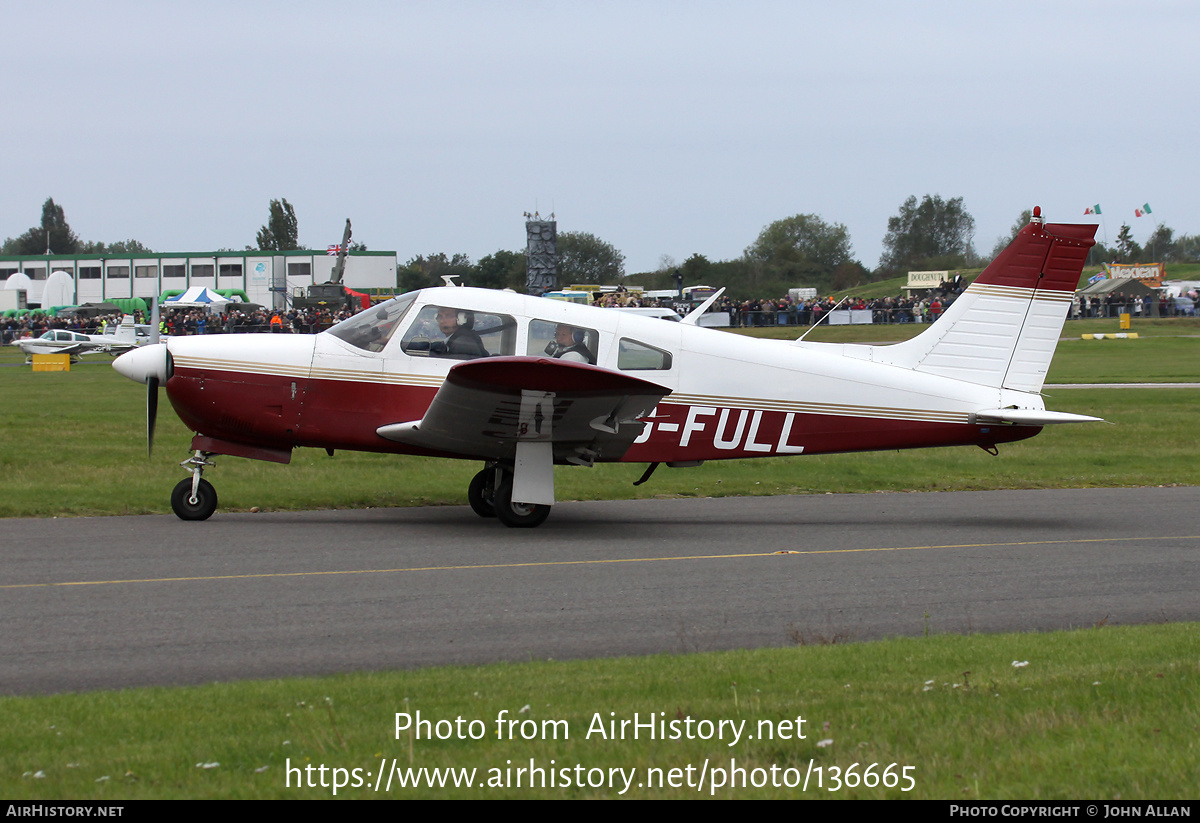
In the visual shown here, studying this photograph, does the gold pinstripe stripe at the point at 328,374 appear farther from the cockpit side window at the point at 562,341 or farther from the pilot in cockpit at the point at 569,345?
the pilot in cockpit at the point at 569,345

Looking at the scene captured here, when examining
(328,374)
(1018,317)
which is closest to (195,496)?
(328,374)

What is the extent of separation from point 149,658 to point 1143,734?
193 inches

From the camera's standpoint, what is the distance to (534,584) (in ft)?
26.6

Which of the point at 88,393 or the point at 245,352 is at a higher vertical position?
the point at 245,352

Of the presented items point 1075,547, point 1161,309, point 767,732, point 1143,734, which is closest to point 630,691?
point 767,732

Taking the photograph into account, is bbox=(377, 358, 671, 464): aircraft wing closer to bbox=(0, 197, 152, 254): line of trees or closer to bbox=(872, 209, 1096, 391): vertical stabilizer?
bbox=(872, 209, 1096, 391): vertical stabilizer

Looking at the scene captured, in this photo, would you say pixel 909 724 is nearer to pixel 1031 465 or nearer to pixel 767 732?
pixel 767 732

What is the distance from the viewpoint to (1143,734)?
4344 mm

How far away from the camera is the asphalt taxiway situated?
635 cm

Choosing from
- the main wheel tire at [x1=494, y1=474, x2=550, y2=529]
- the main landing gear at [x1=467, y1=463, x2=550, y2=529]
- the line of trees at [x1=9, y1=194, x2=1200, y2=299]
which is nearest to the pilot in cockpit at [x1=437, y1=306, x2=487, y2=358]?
the main landing gear at [x1=467, y1=463, x2=550, y2=529]

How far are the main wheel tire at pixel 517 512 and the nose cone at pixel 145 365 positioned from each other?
3.35m

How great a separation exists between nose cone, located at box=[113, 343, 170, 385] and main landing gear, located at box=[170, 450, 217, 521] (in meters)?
0.89

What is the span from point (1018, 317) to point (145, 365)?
342 inches

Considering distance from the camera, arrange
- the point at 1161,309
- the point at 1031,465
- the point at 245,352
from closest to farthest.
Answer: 1. the point at 245,352
2. the point at 1031,465
3. the point at 1161,309
